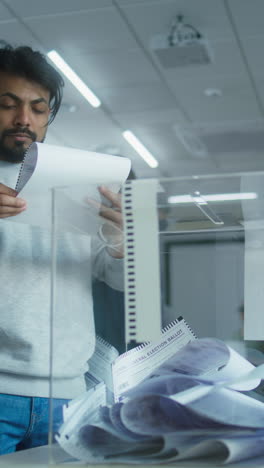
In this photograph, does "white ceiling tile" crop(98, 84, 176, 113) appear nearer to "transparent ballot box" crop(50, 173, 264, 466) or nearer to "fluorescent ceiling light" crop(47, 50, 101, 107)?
"fluorescent ceiling light" crop(47, 50, 101, 107)

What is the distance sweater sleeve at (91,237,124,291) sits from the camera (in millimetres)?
472

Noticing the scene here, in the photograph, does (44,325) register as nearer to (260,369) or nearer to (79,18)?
(260,369)

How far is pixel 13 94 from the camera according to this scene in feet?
3.80

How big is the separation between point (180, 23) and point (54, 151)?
2.79 metres

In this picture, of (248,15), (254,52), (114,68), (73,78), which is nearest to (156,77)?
(114,68)

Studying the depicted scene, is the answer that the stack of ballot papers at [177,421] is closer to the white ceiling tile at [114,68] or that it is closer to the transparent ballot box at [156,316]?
the transparent ballot box at [156,316]

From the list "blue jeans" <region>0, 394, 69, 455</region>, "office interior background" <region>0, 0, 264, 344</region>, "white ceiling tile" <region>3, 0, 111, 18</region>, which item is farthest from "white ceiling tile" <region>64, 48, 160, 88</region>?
"blue jeans" <region>0, 394, 69, 455</region>

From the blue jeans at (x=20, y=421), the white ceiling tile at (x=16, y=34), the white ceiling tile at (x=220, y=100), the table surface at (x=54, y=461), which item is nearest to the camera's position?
the table surface at (x=54, y=461)

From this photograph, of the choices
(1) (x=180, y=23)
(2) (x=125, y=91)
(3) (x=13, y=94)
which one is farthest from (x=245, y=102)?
(3) (x=13, y=94)

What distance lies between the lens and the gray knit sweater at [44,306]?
19.1 inches

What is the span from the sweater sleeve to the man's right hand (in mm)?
120

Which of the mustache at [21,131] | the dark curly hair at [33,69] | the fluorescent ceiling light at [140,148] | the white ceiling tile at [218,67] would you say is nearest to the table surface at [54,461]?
the mustache at [21,131]

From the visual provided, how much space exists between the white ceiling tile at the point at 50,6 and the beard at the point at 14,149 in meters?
2.21

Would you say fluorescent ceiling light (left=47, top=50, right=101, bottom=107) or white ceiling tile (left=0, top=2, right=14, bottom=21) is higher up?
white ceiling tile (left=0, top=2, right=14, bottom=21)
